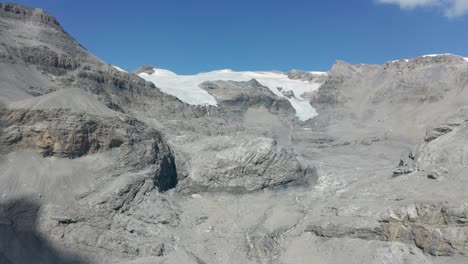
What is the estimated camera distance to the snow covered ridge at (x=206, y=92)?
56094 millimetres

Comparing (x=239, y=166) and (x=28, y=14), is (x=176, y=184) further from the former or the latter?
(x=28, y=14)

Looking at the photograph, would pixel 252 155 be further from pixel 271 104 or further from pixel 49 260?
pixel 271 104

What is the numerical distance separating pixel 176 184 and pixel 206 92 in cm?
2688

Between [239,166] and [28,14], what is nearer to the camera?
[239,166]

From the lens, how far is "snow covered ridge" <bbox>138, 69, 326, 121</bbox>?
184ft

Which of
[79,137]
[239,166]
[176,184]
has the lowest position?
[176,184]

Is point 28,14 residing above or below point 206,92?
above

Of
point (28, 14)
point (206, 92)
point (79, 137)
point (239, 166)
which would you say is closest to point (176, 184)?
point (239, 166)

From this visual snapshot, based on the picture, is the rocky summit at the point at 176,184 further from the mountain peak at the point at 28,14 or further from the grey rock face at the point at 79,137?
the mountain peak at the point at 28,14

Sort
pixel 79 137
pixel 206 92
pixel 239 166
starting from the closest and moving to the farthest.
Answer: pixel 79 137
pixel 239 166
pixel 206 92

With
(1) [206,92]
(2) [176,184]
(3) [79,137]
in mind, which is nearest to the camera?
(3) [79,137]

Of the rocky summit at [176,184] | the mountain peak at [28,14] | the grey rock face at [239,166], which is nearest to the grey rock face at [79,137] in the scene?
the rocky summit at [176,184]

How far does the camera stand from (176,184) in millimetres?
33906

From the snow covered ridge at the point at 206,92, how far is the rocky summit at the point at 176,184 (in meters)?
7.31
